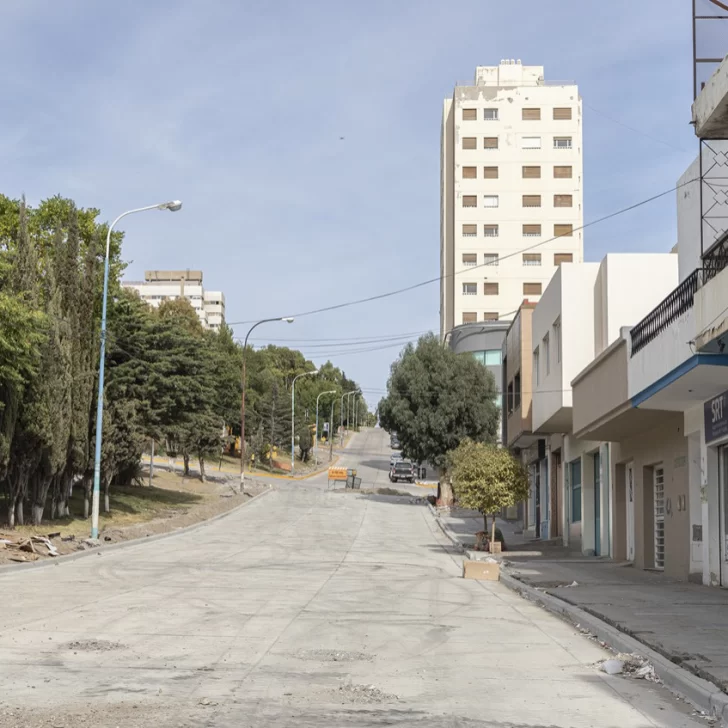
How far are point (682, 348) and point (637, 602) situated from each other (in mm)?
4329

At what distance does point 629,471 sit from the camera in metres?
29.3

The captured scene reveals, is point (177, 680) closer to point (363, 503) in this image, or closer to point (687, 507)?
point (687, 507)

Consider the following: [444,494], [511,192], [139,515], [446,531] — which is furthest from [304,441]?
[446,531]

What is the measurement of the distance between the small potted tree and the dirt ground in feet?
36.4

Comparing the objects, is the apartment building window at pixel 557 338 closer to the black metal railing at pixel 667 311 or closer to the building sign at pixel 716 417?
the black metal railing at pixel 667 311

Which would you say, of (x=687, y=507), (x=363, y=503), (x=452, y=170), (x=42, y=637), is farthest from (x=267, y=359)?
(x=42, y=637)

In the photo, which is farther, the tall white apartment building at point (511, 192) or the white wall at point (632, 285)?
the tall white apartment building at point (511, 192)

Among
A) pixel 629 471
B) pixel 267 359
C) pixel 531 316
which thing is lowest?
pixel 629 471

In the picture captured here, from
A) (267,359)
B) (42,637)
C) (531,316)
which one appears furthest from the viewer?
(267,359)

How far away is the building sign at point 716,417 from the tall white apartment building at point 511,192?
71857 mm

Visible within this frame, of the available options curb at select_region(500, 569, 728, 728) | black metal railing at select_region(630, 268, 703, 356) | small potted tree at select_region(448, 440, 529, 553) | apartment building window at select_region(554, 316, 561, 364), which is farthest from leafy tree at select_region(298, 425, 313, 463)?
curb at select_region(500, 569, 728, 728)

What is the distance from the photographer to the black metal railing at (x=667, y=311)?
56.5 feet

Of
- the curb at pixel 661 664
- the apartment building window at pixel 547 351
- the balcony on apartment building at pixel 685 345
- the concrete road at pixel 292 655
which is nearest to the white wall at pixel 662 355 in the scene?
the balcony on apartment building at pixel 685 345

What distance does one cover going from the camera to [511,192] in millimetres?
93062
